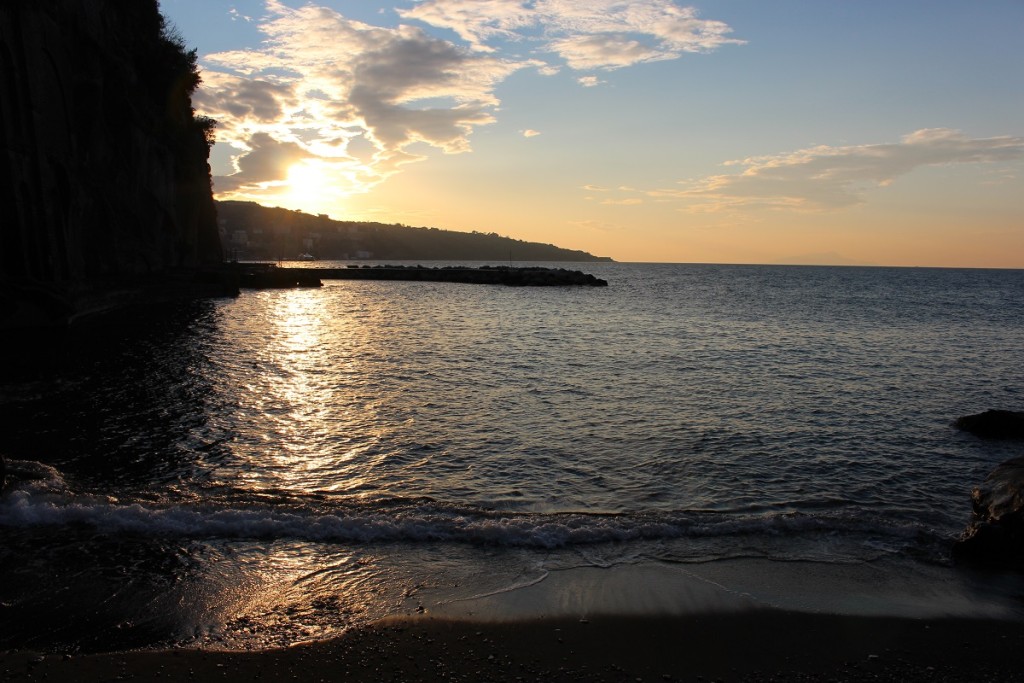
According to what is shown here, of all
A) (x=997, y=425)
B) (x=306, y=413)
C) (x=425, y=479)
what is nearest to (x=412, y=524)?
(x=425, y=479)

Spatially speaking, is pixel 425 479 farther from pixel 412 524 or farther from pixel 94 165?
pixel 94 165

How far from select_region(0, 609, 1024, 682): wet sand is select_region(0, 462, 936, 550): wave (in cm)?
217

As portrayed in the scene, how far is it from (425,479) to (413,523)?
7.18 ft

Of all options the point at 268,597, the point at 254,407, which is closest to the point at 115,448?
the point at 254,407

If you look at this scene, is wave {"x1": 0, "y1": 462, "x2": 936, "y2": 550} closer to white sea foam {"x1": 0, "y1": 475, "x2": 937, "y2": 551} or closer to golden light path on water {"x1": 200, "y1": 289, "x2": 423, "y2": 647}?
white sea foam {"x1": 0, "y1": 475, "x2": 937, "y2": 551}

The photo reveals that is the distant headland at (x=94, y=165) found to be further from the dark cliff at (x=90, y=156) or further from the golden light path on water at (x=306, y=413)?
the golden light path on water at (x=306, y=413)

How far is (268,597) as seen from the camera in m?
6.75

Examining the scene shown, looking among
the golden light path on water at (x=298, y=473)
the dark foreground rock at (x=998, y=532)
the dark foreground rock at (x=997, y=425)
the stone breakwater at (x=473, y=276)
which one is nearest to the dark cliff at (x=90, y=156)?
the golden light path on water at (x=298, y=473)

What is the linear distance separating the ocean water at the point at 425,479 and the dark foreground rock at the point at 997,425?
61 cm

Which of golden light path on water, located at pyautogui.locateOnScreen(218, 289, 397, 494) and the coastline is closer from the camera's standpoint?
the coastline

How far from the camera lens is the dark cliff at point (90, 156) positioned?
28422 mm

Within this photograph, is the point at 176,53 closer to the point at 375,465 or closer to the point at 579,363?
the point at 579,363

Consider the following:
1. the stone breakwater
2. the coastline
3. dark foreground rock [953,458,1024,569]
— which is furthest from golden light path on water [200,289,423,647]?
the stone breakwater

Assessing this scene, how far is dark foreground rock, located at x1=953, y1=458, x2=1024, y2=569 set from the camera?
8000mm
